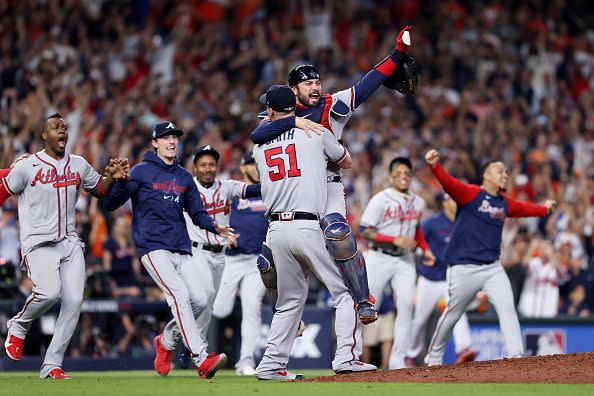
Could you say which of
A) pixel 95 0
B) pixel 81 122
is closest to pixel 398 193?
pixel 81 122

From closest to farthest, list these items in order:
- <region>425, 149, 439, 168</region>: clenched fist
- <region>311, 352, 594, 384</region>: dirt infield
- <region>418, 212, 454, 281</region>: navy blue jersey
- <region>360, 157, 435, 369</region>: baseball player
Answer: <region>311, 352, 594, 384</region>: dirt infield, <region>425, 149, 439, 168</region>: clenched fist, <region>360, 157, 435, 369</region>: baseball player, <region>418, 212, 454, 281</region>: navy blue jersey

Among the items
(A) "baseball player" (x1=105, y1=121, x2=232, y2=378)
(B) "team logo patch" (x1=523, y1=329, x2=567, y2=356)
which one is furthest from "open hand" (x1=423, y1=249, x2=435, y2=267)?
(A) "baseball player" (x1=105, y1=121, x2=232, y2=378)

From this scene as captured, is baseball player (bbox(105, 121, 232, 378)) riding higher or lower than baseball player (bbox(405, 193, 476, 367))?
higher

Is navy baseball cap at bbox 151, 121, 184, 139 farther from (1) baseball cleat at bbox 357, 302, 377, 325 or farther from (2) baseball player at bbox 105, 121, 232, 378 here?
(1) baseball cleat at bbox 357, 302, 377, 325

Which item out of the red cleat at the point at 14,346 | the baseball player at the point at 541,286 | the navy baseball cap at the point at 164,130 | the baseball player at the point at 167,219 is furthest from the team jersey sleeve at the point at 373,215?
the baseball player at the point at 541,286

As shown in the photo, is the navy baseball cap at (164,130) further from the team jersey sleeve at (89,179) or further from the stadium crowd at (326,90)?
the stadium crowd at (326,90)

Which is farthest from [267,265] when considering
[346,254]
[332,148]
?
[332,148]

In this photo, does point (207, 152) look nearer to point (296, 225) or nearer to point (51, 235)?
point (51, 235)
